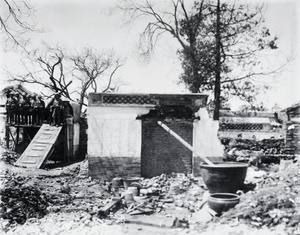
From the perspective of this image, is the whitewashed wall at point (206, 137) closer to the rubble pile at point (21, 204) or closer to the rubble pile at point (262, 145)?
the rubble pile at point (21, 204)

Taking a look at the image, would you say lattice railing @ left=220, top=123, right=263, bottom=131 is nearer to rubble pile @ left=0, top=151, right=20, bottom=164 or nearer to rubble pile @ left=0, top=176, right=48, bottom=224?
rubble pile @ left=0, top=151, right=20, bottom=164

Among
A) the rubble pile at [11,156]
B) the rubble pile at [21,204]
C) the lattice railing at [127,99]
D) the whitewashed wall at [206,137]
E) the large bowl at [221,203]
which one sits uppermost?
the lattice railing at [127,99]

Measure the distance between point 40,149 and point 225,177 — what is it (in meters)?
8.99

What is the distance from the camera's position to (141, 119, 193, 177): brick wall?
11.7m

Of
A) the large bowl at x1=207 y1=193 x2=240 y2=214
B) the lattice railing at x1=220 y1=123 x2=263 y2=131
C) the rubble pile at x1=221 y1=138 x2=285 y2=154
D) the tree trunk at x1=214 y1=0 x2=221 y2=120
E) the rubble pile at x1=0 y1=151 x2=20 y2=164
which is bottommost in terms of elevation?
the rubble pile at x1=0 y1=151 x2=20 y2=164

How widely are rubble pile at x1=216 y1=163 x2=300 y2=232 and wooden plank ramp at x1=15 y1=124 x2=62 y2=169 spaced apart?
9081 mm

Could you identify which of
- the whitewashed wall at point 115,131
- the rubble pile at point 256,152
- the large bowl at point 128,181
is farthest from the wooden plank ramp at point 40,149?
the rubble pile at point 256,152

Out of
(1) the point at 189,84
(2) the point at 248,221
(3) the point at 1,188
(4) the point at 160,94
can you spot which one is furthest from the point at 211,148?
(1) the point at 189,84

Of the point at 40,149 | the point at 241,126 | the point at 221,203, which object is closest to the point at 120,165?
the point at 40,149

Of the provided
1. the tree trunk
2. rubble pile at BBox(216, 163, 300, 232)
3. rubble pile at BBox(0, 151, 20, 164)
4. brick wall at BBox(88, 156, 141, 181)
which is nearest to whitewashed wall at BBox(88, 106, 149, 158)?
brick wall at BBox(88, 156, 141, 181)

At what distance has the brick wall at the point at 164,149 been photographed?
11.7 metres

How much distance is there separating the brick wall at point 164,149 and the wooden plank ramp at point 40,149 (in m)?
4.71

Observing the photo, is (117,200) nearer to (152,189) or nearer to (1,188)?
(152,189)

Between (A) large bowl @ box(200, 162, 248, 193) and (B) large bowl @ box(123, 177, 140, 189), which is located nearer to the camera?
(A) large bowl @ box(200, 162, 248, 193)
